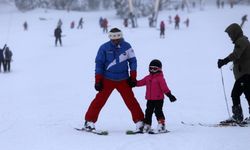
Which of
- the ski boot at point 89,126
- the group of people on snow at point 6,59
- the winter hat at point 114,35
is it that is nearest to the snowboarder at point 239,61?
the winter hat at point 114,35

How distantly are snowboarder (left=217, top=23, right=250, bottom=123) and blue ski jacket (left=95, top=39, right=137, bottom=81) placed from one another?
4.45 ft

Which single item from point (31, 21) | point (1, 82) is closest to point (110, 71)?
point (1, 82)

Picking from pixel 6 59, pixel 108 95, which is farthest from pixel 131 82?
pixel 6 59

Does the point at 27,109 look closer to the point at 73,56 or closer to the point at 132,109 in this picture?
the point at 132,109

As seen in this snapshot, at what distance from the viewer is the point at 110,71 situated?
722 cm

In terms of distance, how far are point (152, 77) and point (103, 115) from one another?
274 cm

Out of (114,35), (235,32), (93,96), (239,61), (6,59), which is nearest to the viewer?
(114,35)

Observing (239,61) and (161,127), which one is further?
(239,61)

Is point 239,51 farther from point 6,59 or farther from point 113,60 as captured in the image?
point 6,59

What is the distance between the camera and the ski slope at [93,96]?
6.35m

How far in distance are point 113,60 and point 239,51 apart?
72.2 inches

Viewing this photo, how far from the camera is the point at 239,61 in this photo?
7.53 m

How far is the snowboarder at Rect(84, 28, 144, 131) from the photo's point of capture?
716cm

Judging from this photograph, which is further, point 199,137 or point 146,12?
point 146,12
